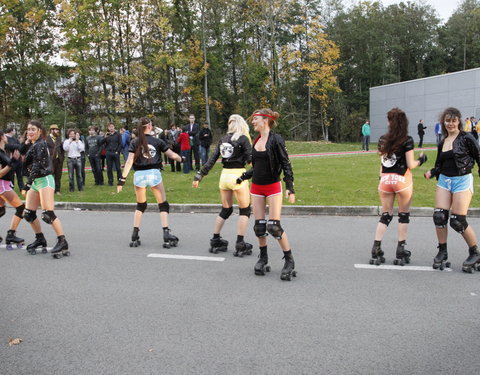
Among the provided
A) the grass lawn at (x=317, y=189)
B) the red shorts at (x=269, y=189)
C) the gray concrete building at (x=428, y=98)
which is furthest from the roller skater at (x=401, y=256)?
the gray concrete building at (x=428, y=98)

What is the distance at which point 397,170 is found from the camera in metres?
5.70

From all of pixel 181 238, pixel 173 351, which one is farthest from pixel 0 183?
pixel 173 351

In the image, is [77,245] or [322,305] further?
[77,245]

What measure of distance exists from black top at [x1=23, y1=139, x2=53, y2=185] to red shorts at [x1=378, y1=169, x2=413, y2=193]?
4.77 meters

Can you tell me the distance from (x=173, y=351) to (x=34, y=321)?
1555mm

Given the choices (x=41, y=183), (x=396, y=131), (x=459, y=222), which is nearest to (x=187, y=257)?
(x=41, y=183)

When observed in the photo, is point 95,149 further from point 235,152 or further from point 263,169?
point 263,169

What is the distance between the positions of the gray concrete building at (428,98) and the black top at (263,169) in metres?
26.6

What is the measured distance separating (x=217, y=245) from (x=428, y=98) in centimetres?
3242

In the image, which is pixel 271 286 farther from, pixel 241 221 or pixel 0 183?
pixel 0 183

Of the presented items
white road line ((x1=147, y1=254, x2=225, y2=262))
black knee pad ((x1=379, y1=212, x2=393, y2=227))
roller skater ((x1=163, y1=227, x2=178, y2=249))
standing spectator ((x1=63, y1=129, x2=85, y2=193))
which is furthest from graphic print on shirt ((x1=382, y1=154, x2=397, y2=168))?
standing spectator ((x1=63, y1=129, x2=85, y2=193))

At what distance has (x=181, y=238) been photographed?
7.65 meters

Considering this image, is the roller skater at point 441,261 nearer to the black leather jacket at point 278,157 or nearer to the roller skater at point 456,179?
the roller skater at point 456,179

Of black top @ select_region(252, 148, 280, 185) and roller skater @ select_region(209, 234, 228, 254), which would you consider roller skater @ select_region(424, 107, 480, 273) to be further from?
roller skater @ select_region(209, 234, 228, 254)
